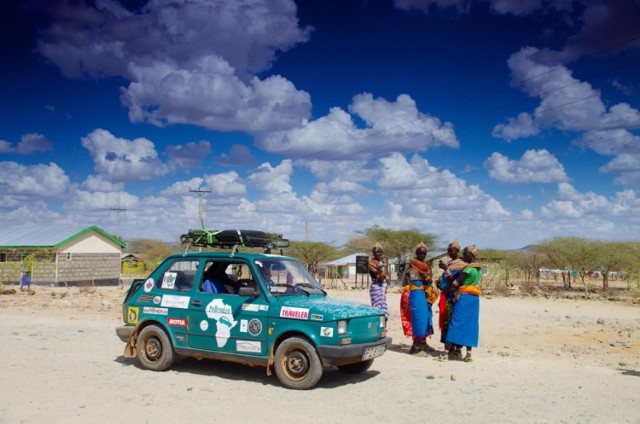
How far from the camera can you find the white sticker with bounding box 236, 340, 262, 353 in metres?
7.96

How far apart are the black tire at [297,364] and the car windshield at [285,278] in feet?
2.68

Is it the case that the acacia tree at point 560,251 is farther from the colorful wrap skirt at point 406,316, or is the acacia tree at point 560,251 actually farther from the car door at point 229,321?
the car door at point 229,321

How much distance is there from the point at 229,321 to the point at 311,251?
1857 inches

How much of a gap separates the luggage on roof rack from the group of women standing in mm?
2321

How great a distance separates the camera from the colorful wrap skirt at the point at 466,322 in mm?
10016

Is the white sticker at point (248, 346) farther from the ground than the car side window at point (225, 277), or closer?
closer

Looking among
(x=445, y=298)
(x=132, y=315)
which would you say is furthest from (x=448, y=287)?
(x=132, y=315)

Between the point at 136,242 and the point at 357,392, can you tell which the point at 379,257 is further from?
the point at 136,242

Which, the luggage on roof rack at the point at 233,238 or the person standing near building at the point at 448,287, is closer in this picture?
the luggage on roof rack at the point at 233,238

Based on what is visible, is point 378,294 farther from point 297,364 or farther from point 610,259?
point 610,259

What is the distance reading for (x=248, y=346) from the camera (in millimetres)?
8039

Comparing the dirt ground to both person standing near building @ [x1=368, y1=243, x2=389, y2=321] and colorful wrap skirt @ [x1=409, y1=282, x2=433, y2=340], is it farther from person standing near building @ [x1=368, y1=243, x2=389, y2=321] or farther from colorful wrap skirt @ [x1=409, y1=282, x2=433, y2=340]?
person standing near building @ [x1=368, y1=243, x2=389, y2=321]

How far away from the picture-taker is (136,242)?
97.1 m

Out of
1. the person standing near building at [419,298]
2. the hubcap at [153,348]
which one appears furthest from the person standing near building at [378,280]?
the hubcap at [153,348]
